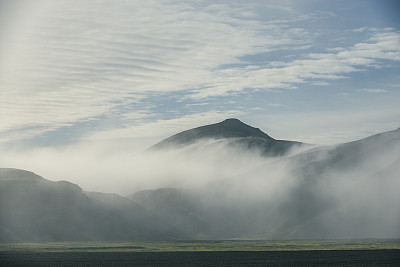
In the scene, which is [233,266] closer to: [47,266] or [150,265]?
[150,265]

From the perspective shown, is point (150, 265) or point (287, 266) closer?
point (287, 266)

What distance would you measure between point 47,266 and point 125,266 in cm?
2042

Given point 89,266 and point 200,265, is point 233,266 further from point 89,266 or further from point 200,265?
point 89,266

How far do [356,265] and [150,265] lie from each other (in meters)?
54.7

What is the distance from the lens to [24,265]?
142 m

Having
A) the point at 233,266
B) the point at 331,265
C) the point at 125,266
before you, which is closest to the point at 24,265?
the point at 125,266

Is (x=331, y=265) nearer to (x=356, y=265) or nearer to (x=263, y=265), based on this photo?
(x=356, y=265)

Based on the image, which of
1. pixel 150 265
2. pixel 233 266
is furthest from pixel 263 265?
pixel 150 265

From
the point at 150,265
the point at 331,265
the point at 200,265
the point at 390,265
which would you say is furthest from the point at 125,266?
the point at 390,265

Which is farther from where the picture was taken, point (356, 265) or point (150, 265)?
point (150, 265)

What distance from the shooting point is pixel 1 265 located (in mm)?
139375

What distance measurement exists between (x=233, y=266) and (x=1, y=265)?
60280 mm

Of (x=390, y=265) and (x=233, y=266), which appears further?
(x=233, y=266)

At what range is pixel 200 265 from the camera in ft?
463
